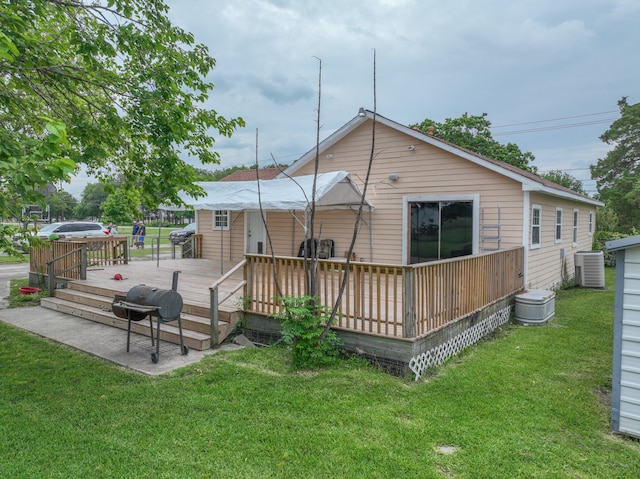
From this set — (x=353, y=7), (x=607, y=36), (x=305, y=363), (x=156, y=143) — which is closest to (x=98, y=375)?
(x=305, y=363)

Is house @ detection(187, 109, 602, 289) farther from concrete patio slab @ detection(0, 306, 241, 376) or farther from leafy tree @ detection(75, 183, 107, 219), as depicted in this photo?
leafy tree @ detection(75, 183, 107, 219)

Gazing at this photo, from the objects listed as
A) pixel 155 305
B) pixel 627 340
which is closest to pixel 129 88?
pixel 155 305

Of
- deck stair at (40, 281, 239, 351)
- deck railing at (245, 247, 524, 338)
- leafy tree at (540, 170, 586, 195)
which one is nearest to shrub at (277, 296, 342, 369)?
deck railing at (245, 247, 524, 338)

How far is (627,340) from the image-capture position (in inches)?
135

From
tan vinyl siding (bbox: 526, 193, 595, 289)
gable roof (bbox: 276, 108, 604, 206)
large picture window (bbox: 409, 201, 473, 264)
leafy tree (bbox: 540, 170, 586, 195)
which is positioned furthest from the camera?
leafy tree (bbox: 540, 170, 586, 195)

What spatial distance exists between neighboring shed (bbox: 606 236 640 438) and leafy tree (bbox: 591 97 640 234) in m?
28.3

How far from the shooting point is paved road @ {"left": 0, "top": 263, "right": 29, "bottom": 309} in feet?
30.6

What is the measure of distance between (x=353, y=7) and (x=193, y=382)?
8.65 m

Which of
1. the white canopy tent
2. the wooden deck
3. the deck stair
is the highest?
the white canopy tent

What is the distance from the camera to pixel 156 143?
511 cm

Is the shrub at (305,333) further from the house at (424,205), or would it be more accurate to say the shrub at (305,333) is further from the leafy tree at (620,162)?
the leafy tree at (620,162)

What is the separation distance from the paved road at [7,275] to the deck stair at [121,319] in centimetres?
136

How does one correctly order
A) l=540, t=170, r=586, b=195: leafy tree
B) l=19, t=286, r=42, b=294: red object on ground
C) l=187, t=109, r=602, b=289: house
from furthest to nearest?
l=540, t=170, r=586, b=195: leafy tree
l=19, t=286, r=42, b=294: red object on ground
l=187, t=109, r=602, b=289: house

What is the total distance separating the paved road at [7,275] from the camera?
367 inches
